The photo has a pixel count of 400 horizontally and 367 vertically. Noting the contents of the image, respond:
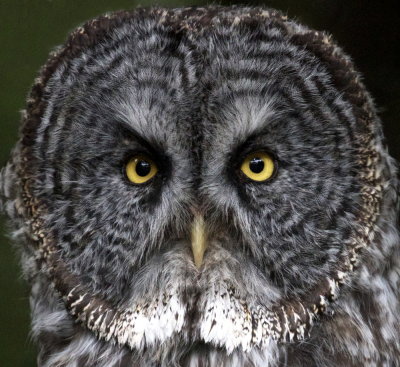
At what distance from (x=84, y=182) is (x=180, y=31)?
39cm

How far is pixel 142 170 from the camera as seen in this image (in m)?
1.54

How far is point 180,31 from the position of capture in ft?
5.12

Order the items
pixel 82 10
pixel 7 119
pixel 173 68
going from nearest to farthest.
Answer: pixel 173 68
pixel 82 10
pixel 7 119

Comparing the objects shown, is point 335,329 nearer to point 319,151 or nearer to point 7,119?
point 319,151

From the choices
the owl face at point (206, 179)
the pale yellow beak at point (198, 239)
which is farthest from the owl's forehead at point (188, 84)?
the pale yellow beak at point (198, 239)

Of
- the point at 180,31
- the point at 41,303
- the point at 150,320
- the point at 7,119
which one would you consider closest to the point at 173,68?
the point at 180,31

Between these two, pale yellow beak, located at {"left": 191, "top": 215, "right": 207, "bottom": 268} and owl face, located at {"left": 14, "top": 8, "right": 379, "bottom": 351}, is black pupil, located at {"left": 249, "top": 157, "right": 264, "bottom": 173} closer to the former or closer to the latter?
owl face, located at {"left": 14, "top": 8, "right": 379, "bottom": 351}

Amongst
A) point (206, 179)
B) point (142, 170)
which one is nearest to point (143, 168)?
point (142, 170)

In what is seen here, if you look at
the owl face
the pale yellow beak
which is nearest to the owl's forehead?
the owl face

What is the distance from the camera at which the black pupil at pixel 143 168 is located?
60.6 inches

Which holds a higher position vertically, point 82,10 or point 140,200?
point 82,10

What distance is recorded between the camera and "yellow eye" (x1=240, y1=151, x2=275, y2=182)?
1.52 metres

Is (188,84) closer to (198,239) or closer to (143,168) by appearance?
(143,168)

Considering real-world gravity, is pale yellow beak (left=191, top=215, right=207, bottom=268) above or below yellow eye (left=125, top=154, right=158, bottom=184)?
below
